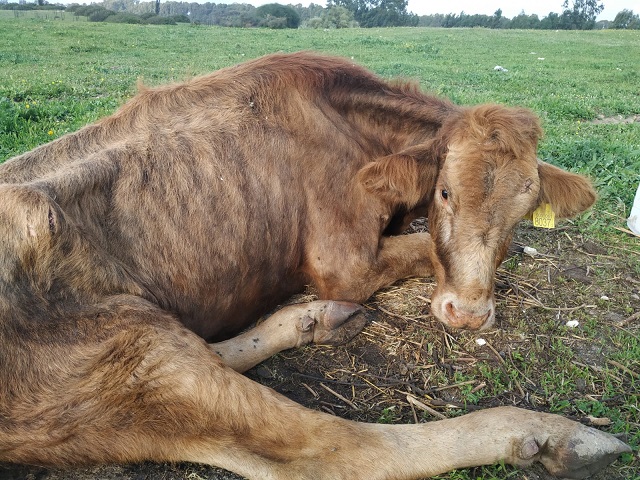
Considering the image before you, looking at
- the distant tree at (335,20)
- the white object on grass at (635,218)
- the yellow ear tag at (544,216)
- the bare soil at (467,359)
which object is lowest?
the bare soil at (467,359)

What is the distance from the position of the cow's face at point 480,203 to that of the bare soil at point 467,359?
293 mm

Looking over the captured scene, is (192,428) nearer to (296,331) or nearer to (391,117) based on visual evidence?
(296,331)

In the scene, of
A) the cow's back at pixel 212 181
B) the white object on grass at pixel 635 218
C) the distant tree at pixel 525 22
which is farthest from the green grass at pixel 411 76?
the distant tree at pixel 525 22

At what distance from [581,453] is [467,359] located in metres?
1.05

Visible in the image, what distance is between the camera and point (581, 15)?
245 ft

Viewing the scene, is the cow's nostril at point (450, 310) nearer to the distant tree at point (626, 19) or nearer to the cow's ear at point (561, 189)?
the cow's ear at point (561, 189)

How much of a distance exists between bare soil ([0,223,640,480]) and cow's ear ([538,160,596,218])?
78cm

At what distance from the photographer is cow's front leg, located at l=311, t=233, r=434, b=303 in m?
4.08

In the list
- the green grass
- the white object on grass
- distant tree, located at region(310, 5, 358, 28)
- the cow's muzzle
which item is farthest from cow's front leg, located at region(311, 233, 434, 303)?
distant tree, located at region(310, 5, 358, 28)

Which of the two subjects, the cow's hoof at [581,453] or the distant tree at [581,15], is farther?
the distant tree at [581,15]

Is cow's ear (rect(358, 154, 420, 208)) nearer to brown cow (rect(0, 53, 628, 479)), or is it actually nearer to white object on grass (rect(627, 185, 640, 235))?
brown cow (rect(0, 53, 628, 479))

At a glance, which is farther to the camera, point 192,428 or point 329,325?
point 329,325

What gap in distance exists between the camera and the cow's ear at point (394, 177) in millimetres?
3809

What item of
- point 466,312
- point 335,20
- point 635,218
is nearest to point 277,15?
point 335,20
